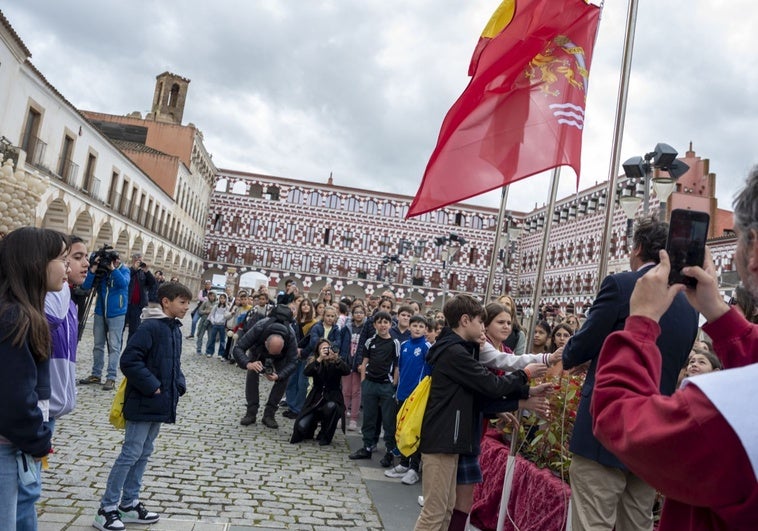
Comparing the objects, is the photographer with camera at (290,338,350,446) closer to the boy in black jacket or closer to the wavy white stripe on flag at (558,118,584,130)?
the boy in black jacket

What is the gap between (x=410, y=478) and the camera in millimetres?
6066

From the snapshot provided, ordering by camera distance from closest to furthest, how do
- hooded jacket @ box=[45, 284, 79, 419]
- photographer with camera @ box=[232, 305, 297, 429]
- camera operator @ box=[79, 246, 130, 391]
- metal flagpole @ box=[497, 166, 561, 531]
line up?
hooded jacket @ box=[45, 284, 79, 419] < metal flagpole @ box=[497, 166, 561, 531] < photographer with camera @ box=[232, 305, 297, 429] < camera operator @ box=[79, 246, 130, 391]

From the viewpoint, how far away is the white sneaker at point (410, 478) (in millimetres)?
6039

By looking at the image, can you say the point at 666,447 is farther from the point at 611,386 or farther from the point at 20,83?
the point at 20,83

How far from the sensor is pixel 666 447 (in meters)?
1.10

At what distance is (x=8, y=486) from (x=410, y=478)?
432cm

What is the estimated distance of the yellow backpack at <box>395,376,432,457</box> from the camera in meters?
3.80

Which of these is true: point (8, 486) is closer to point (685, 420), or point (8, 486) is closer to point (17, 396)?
point (17, 396)

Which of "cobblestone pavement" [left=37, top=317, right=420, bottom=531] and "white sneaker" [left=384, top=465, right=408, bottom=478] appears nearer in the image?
"cobblestone pavement" [left=37, top=317, right=420, bottom=531]

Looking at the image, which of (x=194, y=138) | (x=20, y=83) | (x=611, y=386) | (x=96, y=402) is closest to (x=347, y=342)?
(x=96, y=402)

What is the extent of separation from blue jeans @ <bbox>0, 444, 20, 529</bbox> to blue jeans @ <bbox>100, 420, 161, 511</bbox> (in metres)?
1.63

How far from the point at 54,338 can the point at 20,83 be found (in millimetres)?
23065

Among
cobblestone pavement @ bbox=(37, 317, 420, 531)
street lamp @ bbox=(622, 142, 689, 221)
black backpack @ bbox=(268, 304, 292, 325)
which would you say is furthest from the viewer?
street lamp @ bbox=(622, 142, 689, 221)

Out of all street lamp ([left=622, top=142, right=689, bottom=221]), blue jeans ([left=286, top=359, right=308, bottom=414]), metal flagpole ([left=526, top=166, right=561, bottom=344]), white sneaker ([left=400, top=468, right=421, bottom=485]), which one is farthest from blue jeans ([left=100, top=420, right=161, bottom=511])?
street lamp ([left=622, top=142, right=689, bottom=221])
